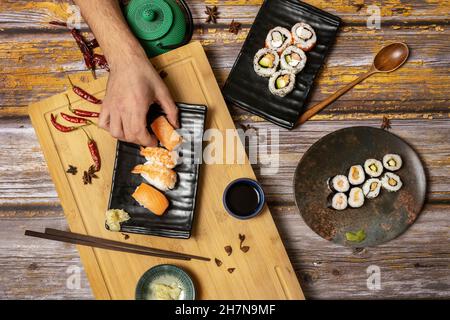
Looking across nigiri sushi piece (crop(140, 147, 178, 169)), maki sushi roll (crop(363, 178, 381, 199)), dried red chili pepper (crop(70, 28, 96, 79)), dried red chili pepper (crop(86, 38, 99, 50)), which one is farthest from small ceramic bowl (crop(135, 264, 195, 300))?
dried red chili pepper (crop(86, 38, 99, 50))

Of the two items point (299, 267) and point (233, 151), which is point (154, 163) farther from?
point (299, 267)

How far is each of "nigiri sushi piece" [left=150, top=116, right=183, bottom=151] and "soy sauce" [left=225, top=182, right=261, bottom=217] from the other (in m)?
0.40

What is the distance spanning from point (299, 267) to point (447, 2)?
190cm

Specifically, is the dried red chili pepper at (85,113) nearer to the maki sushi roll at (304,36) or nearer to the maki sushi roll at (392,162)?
the maki sushi roll at (304,36)

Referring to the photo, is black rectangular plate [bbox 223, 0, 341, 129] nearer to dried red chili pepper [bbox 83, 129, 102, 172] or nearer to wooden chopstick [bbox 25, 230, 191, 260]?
dried red chili pepper [bbox 83, 129, 102, 172]

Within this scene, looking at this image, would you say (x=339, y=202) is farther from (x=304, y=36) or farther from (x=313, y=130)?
(x=304, y=36)

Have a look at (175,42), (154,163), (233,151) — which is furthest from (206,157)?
(175,42)

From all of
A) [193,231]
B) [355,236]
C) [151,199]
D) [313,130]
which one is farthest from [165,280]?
[313,130]

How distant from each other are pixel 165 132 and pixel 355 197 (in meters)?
1.14

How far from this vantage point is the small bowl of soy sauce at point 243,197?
2197 millimetres

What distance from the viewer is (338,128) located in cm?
248

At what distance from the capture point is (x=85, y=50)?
2451mm

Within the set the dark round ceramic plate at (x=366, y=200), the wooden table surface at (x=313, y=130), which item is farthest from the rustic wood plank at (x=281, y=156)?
the dark round ceramic plate at (x=366, y=200)

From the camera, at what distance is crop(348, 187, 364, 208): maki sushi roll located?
233cm
